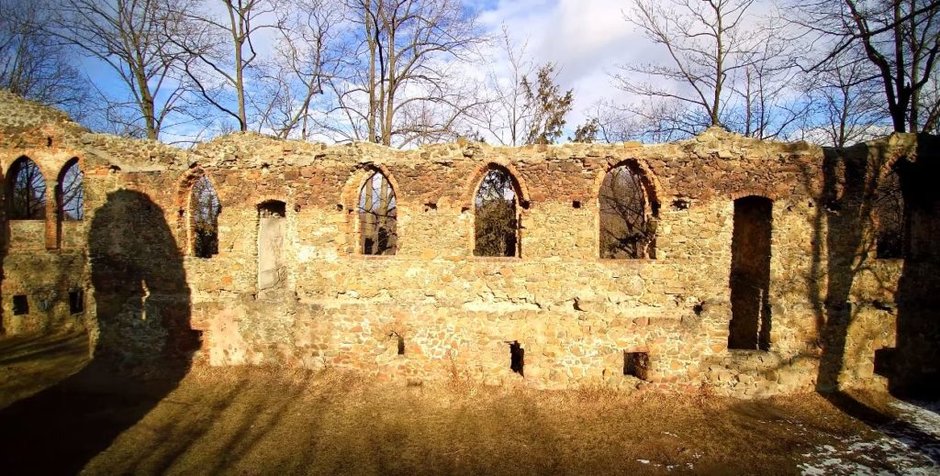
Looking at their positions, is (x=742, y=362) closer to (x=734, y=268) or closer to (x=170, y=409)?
(x=734, y=268)

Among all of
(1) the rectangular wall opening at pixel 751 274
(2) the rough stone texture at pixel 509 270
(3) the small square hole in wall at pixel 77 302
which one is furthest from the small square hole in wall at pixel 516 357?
(3) the small square hole in wall at pixel 77 302

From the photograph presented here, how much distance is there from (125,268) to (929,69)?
65.6ft

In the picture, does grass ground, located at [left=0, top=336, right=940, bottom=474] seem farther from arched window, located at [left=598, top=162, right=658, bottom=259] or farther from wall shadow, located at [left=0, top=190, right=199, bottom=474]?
arched window, located at [left=598, top=162, right=658, bottom=259]

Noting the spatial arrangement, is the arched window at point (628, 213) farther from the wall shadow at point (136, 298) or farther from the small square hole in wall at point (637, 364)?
the wall shadow at point (136, 298)

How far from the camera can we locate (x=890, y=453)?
671 cm

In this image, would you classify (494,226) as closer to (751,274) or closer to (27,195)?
(751,274)

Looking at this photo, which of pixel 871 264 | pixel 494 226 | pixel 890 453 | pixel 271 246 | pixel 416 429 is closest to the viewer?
pixel 890 453

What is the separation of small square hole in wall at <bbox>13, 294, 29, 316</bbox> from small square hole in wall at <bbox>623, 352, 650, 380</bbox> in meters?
18.0

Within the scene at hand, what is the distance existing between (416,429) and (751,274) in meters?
7.44

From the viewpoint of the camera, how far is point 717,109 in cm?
1784

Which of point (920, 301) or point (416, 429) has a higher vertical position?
point (920, 301)

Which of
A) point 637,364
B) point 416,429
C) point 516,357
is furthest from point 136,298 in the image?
point 637,364

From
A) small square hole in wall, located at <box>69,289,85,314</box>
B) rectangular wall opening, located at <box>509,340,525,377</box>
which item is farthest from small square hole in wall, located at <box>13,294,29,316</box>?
rectangular wall opening, located at <box>509,340,525,377</box>

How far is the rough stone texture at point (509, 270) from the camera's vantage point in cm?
850
